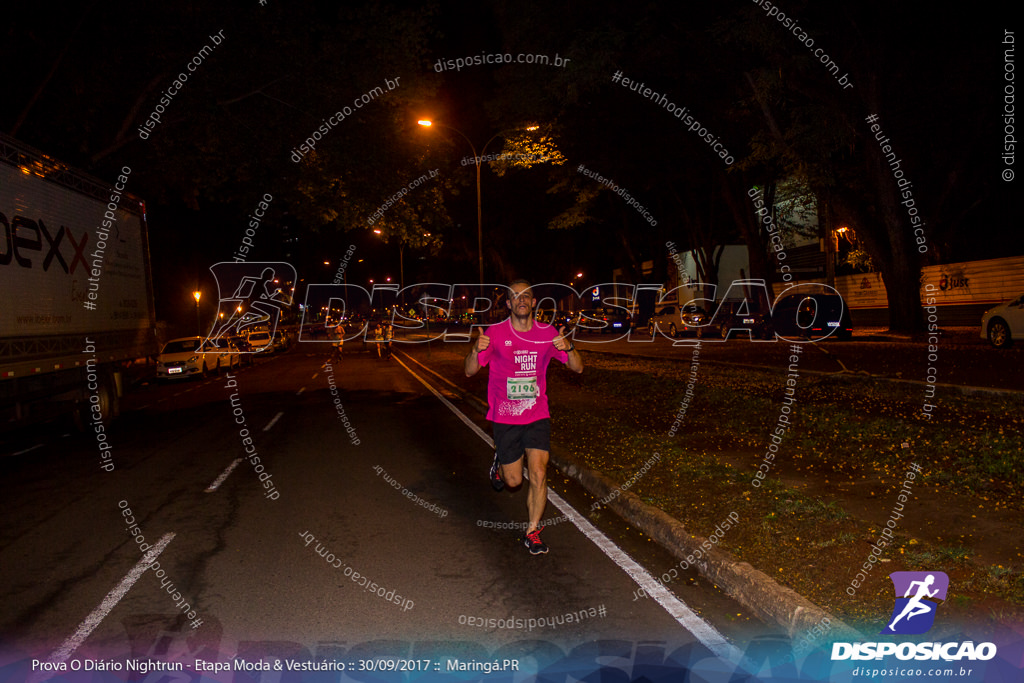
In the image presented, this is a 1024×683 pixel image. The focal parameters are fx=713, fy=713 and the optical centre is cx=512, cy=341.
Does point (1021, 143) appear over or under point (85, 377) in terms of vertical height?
over

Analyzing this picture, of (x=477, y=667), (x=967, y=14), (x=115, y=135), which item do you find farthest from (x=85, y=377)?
(x=967, y=14)

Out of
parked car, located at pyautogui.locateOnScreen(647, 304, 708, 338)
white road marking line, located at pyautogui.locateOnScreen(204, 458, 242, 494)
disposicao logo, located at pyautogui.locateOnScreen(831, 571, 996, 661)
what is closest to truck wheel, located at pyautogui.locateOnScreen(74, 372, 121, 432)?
white road marking line, located at pyautogui.locateOnScreen(204, 458, 242, 494)

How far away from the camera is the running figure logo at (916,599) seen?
411 centimetres

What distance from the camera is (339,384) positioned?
71.7 feet

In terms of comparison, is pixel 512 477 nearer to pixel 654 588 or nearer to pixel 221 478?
pixel 654 588

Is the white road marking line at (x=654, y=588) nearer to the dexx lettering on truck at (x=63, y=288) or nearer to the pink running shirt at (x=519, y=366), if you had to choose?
the pink running shirt at (x=519, y=366)

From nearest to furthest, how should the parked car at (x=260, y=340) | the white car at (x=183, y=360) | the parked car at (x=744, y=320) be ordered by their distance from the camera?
the white car at (x=183, y=360) < the parked car at (x=744, y=320) < the parked car at (x=260, y=340)

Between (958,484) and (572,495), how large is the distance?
3829 millimetres

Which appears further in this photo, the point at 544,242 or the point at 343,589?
the point at 544,242

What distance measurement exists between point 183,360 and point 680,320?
24247 millimetres

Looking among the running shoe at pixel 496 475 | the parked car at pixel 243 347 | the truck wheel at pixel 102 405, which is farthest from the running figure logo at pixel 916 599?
the parked car at pixel 243 347

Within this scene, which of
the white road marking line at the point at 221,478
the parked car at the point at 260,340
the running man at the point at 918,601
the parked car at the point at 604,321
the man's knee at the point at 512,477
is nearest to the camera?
the running man at the point at 918,601

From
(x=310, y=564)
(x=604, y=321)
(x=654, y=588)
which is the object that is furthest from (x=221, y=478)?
(x=604, y=321)

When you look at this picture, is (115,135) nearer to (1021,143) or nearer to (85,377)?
(85,377)
